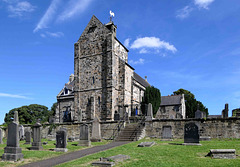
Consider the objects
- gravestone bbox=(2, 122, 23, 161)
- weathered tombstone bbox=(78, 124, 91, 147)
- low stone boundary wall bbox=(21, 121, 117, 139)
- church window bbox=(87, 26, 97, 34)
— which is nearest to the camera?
gravestone bbox=(2, 122, 23, 161)

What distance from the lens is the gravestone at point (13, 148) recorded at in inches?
425

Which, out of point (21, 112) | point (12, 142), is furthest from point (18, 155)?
point (21, 112)

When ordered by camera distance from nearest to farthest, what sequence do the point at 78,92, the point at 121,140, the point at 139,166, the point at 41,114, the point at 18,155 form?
the point at 139,166
the point at 18,155
the point at 121,140
the point at 78,92
the point at 41,114

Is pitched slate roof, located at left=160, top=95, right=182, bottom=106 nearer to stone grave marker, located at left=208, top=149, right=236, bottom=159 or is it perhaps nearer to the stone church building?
the stone church building

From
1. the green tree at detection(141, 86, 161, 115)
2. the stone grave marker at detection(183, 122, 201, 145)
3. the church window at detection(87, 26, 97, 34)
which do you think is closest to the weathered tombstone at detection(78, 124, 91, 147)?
the stone grave marker at detection(183, 122, 201, 145)

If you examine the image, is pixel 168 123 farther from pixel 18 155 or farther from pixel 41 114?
pixel 41 114

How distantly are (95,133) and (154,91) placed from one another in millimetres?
21592

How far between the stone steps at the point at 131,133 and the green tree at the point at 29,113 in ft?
148

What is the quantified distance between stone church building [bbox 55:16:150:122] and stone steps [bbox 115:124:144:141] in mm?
9718

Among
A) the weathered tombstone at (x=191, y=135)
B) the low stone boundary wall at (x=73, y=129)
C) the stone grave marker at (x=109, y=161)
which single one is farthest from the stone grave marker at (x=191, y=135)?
the low stone boundary wall at (x=73, y=129)

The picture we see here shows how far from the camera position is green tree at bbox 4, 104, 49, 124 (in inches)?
2406

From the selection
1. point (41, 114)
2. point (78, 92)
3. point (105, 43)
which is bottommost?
point (41, 114)

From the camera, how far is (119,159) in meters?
9.20

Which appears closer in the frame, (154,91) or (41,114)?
(154,91)
